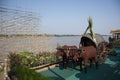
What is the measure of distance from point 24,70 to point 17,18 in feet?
34.0

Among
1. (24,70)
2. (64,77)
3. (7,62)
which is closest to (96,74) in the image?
(64,77)

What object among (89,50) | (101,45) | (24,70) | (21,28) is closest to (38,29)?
(21,28)

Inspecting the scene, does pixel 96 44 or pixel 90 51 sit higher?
pixel 96 44

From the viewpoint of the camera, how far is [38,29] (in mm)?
20578

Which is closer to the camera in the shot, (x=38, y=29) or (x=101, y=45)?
(x=101, y=45)

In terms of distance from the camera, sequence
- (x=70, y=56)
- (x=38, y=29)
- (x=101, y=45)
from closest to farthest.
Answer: (x=70, y=56) → (x=101, y=45) → (x=38, y=29)

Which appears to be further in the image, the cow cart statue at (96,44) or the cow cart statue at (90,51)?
the cow cart statue at (96,44)

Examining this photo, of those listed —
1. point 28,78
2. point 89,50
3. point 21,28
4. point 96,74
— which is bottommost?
point 96,74

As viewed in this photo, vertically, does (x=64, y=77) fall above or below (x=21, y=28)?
below

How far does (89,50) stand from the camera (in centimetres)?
900

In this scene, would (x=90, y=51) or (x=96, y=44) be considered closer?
(x=90, y=51)

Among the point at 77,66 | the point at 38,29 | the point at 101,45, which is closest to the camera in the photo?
the point at 77,66

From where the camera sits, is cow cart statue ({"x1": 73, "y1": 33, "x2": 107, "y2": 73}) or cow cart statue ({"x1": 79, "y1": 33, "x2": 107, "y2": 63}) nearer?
cow cart statue ({"x1": 73, "y1": 33, "x2": 107, "y2": 73})

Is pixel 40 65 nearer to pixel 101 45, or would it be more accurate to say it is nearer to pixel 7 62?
pixel 7 62
